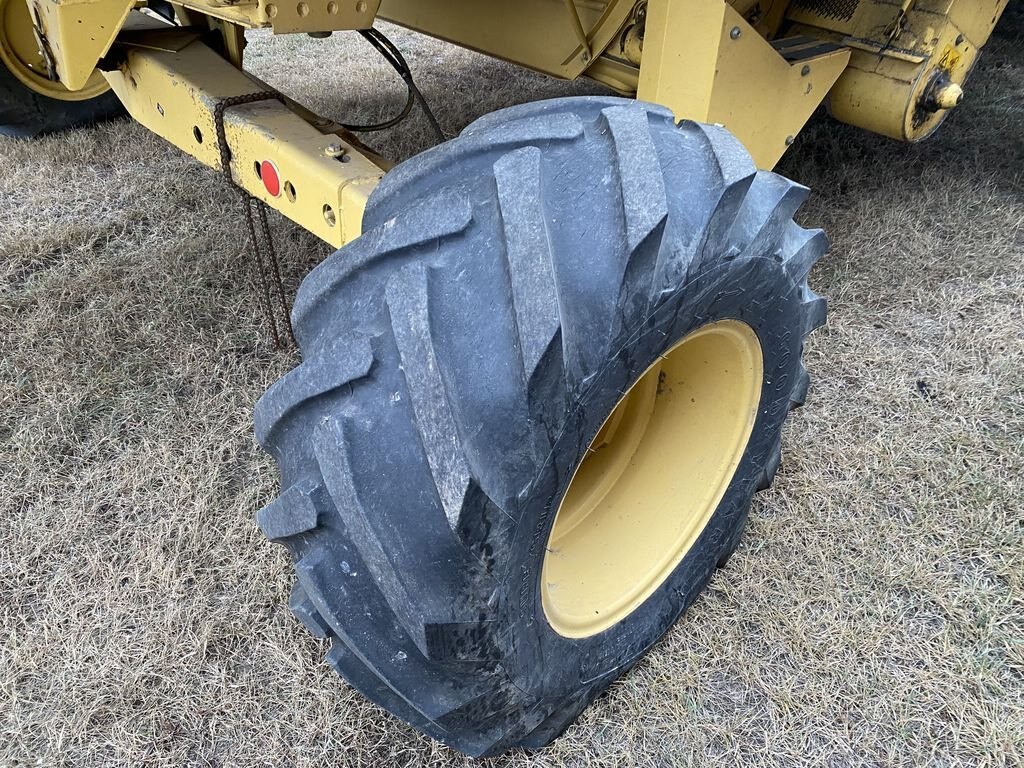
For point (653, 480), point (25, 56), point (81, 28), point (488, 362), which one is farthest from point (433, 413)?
point (25, 56)

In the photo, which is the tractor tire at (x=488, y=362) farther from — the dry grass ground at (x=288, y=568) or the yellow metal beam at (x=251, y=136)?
the dry grass ground at (x=288, y=568)

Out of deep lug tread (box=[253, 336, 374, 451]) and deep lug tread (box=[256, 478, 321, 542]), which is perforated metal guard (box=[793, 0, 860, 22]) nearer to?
deep lug tread (box=[253, 336, 374, 451])

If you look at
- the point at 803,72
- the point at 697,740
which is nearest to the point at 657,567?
the point at 697,740

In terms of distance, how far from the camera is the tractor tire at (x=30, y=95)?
3.18 meters

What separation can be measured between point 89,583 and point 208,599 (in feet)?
0.96

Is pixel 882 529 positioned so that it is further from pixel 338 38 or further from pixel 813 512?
pixel 338 38

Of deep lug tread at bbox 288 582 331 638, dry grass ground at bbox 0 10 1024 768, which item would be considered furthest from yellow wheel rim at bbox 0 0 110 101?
deep lug tread at bbox 288 582 331 638

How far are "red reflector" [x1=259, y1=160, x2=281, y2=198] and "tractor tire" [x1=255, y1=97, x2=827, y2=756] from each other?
564mm

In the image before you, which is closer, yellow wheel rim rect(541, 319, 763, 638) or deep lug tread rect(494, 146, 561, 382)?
deep lug tread rect(494, 146, 561, 382)

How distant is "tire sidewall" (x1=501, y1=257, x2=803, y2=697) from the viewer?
3.53 ft

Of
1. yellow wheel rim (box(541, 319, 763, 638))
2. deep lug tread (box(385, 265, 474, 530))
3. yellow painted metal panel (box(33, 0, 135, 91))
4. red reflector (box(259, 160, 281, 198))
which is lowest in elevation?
yellow wheel rim (box(541, 319, 763, 638))

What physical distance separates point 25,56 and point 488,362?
338 cm

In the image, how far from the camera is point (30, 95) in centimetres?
343

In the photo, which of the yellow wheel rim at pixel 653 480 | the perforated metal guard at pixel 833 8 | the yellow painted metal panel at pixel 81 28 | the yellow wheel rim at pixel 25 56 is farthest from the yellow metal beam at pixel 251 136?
the perforated metal guard at pixel 833 8
